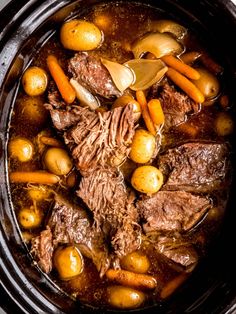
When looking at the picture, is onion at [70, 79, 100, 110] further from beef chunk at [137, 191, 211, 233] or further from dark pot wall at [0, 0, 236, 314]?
beef chunk at [137, 191, 211, 233]

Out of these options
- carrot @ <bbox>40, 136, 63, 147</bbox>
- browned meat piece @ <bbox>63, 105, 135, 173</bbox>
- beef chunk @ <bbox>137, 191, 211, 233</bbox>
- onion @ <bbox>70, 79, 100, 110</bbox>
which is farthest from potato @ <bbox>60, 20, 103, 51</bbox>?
beef chunk @ <bbox>137, 191, 211, 233</bbox>

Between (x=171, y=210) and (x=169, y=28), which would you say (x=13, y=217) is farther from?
(x=169, y=28)

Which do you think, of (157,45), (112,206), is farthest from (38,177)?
(157,45)

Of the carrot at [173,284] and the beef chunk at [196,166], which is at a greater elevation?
the beef chunk at [196,166]

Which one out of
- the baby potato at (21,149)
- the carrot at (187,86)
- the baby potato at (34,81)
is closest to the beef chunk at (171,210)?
the carrot at (187,86)

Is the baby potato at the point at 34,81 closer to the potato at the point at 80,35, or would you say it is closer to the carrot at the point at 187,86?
the potato at the point at 80,35
